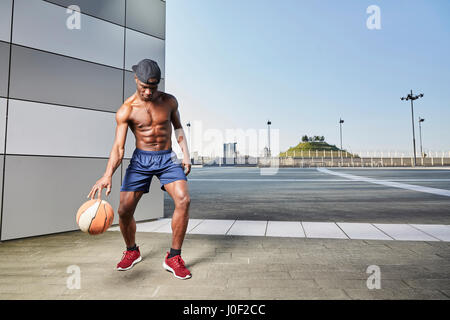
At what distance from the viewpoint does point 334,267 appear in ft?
11.2

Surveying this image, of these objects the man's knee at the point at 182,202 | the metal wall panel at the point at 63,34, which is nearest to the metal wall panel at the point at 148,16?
the metal wall panel at the point at 63,34

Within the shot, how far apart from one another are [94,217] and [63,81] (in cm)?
341

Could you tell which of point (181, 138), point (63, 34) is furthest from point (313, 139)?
point (181, 138)

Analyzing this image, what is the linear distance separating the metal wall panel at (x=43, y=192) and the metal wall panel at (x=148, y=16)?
3.17m

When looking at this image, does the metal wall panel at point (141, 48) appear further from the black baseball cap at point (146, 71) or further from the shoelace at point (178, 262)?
the shoelace at point (178, 262)

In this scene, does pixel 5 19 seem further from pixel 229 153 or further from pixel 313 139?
pixel 313 139

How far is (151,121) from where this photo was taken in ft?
11.1

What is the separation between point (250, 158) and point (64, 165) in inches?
2536

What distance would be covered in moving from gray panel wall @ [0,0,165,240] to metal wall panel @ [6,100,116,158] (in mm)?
14

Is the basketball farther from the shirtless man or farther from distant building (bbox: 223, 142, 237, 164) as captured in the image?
distant building (bbox: 223, 142, 237, 164)

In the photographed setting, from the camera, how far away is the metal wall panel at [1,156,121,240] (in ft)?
15.3

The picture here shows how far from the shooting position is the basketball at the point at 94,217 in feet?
9.92
